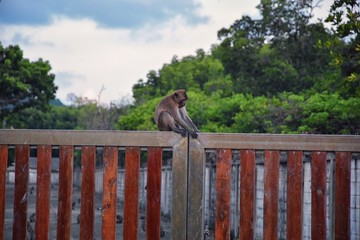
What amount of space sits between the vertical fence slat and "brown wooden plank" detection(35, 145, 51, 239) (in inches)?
11.9

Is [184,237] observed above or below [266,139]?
below

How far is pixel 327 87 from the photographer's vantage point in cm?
2309

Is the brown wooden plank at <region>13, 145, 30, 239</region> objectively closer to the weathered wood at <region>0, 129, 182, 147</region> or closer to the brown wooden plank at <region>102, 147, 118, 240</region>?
the weathered wood at <region>0, 129, 182, 147</region>

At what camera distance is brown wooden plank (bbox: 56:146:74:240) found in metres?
4.72

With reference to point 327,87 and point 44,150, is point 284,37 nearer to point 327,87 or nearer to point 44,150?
point 327,87

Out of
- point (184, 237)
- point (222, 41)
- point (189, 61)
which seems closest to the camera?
point (184, 237)

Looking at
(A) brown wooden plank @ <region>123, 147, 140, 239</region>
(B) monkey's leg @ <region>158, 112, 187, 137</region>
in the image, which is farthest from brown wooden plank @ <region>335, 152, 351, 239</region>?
(B) monkey's leg @ <region>158, 112, 187, 137</region>

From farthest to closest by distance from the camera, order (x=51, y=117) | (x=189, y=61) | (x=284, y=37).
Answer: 1. (x=51, y=117)
2. (x=189, y=61)
3. (x=284, y=37)

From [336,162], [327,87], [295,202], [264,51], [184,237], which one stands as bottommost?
[184,237]

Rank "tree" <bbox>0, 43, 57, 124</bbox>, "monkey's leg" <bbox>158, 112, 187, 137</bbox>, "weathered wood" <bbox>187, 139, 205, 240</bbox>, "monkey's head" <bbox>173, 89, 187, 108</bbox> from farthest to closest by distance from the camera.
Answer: "tree" <bbox>0, 43, 57, 124</bbox>, "monkey's head" <bbox>173, 89, 187, 108</bbox>, "monkey's leg" <bbox>158, 112, 187, 137</bbox>, "weathered wood" <bbox>187, 139, 205, 240</bbox>

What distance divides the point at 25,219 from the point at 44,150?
60cm

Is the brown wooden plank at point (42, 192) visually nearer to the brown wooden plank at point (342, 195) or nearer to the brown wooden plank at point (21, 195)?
the brown wooden plank at point (21, 195)

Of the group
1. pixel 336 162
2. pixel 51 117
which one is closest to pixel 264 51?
pixel 336 162

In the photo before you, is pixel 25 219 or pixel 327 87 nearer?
pixel 25 219
